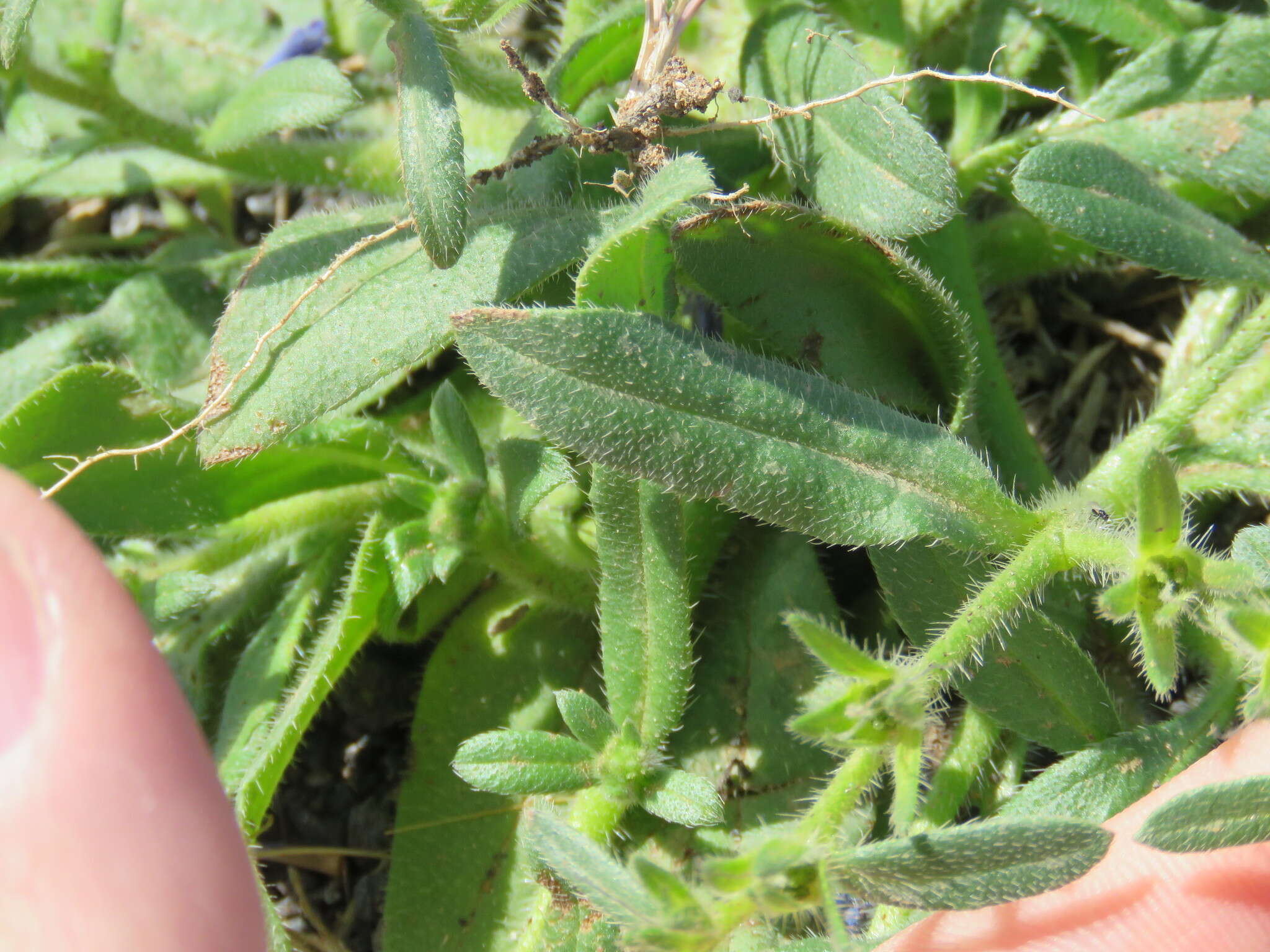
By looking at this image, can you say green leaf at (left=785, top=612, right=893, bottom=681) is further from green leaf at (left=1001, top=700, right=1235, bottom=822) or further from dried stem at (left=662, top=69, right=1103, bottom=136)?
dried stem at (left=662, top=69, right=1103, bottom=136)

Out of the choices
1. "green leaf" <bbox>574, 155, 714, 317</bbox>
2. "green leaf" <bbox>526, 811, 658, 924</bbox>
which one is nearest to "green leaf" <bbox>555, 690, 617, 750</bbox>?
"green leaf" <bbox>526, 811, 658, 924</bbox>

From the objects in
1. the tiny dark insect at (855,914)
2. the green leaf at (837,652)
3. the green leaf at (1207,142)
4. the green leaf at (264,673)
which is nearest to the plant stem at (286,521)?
the green leaf at (264,673)

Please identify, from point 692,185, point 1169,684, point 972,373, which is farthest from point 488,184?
point 1169,684

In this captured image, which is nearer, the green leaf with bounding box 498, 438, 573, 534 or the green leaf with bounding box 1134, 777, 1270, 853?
the green leaf with bounding box 1134, 777, 1270, 853

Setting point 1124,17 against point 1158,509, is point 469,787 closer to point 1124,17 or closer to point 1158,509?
point 1158,509

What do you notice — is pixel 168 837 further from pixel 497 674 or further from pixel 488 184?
pixel 488 184

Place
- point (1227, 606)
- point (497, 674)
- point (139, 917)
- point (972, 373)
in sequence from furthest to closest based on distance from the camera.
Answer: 1. point (497, 674)
2. point (972, 373)
3. point (1227, 606)
4. point (139, 917)
